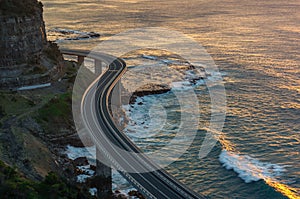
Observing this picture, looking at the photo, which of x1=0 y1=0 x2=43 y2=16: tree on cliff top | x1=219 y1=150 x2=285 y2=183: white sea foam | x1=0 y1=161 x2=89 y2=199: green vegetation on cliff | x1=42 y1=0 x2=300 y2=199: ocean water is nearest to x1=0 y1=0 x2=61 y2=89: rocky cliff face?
x1=0 y1=0 x2=43 y2=16: tree on cliff top

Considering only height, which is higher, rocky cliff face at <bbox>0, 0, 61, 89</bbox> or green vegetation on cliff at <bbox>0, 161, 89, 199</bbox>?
rocky cliff face at <bbox>0, 0, 61, 89</bbox>

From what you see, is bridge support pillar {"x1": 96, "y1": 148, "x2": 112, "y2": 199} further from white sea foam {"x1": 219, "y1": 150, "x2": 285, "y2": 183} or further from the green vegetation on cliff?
white sea foam {"x1": 219, "y1": 150, "x2": 285, "y2": 183}

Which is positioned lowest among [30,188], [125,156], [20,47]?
[125,156]

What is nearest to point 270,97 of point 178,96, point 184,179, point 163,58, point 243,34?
point 178,96

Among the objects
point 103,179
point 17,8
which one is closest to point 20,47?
point 17,8

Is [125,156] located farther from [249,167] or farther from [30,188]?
[249,167]

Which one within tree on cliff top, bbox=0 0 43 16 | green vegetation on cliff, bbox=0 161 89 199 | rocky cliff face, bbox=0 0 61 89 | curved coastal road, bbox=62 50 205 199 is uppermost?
tree on cliff top, bbox=0 0 43 16

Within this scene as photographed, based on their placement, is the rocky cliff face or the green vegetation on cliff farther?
the rocky cliff face
